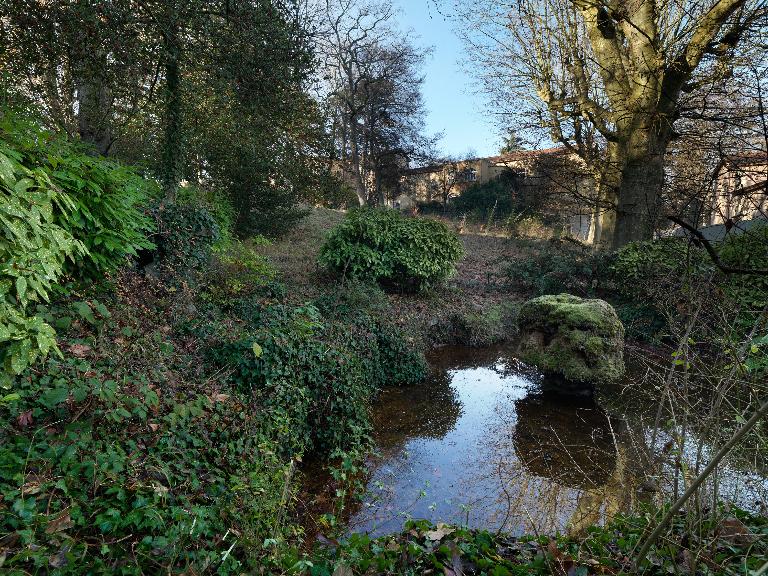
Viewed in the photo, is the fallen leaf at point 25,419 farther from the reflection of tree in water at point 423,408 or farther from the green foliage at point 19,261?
the reflection of tree in water at point 423,408

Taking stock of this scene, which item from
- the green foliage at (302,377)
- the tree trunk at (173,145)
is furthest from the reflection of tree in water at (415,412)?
the tree trunk at (173,145)

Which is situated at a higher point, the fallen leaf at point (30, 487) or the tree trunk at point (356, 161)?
the tree trunk at point (356, 161)

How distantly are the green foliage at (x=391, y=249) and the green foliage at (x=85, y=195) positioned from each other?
17.4 feet

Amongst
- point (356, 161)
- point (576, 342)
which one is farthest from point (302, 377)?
point (356, 161)

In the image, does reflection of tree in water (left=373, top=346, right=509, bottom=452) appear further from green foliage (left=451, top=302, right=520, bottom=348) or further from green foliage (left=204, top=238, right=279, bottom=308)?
green foliage (left=204, top=238, right=279, bottom=308)

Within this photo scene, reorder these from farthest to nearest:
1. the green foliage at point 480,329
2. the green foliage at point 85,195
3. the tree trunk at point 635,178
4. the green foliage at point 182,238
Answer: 1. the green foliage at point 480,329
2. the tree trunk at point 635,178
3. the green foliage at point 182,238
4. the green foliage at point 85,195

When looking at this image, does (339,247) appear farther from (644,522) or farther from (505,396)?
(644,522)

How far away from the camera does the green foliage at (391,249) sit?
10180 mm

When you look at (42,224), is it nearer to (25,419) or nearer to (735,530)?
(25,419)

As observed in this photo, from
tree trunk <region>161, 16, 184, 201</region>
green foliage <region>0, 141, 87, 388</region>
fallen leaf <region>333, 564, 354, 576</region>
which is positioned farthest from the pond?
tree trunk <region>161, 16, 184, 201</region>

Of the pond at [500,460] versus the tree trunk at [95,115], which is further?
the tree trunk at [95,115]

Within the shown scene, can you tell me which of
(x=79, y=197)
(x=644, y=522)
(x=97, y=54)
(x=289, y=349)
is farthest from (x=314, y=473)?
(x=97, y=54)

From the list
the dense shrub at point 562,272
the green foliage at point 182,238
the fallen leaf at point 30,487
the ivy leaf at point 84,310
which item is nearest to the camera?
the fallen leaf at point 30,487

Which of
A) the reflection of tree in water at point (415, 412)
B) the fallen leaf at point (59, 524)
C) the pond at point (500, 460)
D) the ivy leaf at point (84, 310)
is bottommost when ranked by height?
the reflection of tree in water at point (415, 412)
